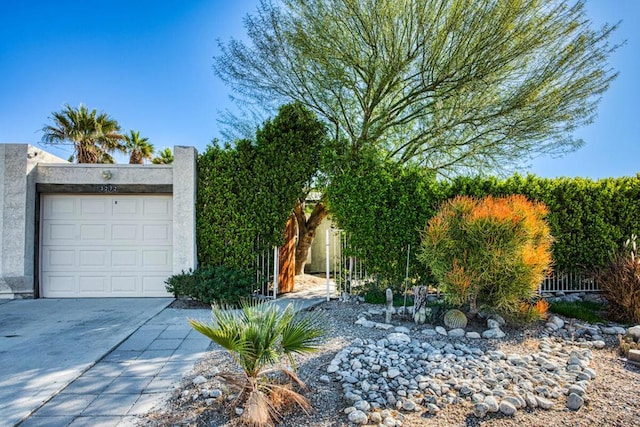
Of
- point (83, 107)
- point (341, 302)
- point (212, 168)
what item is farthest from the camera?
point (83, 107)

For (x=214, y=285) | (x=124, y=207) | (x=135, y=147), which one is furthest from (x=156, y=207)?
(x=135, y=147)

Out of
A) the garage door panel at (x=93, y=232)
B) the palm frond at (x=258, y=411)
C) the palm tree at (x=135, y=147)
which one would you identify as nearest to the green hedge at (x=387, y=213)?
the palm frond at (x=258, y=411)

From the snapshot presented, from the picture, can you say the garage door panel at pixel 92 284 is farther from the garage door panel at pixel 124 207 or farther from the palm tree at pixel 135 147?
the palm tree at pixel 135 147

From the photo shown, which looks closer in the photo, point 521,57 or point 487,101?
point 521,57

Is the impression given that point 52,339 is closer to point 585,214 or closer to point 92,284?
point 92,284

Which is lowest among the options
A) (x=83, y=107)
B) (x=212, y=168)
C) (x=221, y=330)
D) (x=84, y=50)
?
(x=221, y=330)

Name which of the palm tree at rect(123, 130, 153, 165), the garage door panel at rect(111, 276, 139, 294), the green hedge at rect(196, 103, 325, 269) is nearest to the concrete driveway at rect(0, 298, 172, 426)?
the garage door panel at rect(111, 276, 139, 294)

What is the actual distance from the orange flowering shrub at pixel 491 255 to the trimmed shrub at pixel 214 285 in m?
3.74

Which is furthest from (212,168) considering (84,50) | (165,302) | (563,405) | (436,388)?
(563,405)

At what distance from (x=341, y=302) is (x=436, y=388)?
12.9 ft

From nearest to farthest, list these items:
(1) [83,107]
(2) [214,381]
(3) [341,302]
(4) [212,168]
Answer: (2) [214,381]
(3) [341,302]
(4) [212,168]
(1) [83,107]

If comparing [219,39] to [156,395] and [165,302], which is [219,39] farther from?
[156,395]

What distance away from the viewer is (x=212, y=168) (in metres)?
7.76

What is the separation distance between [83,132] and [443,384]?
1821 centimetres
